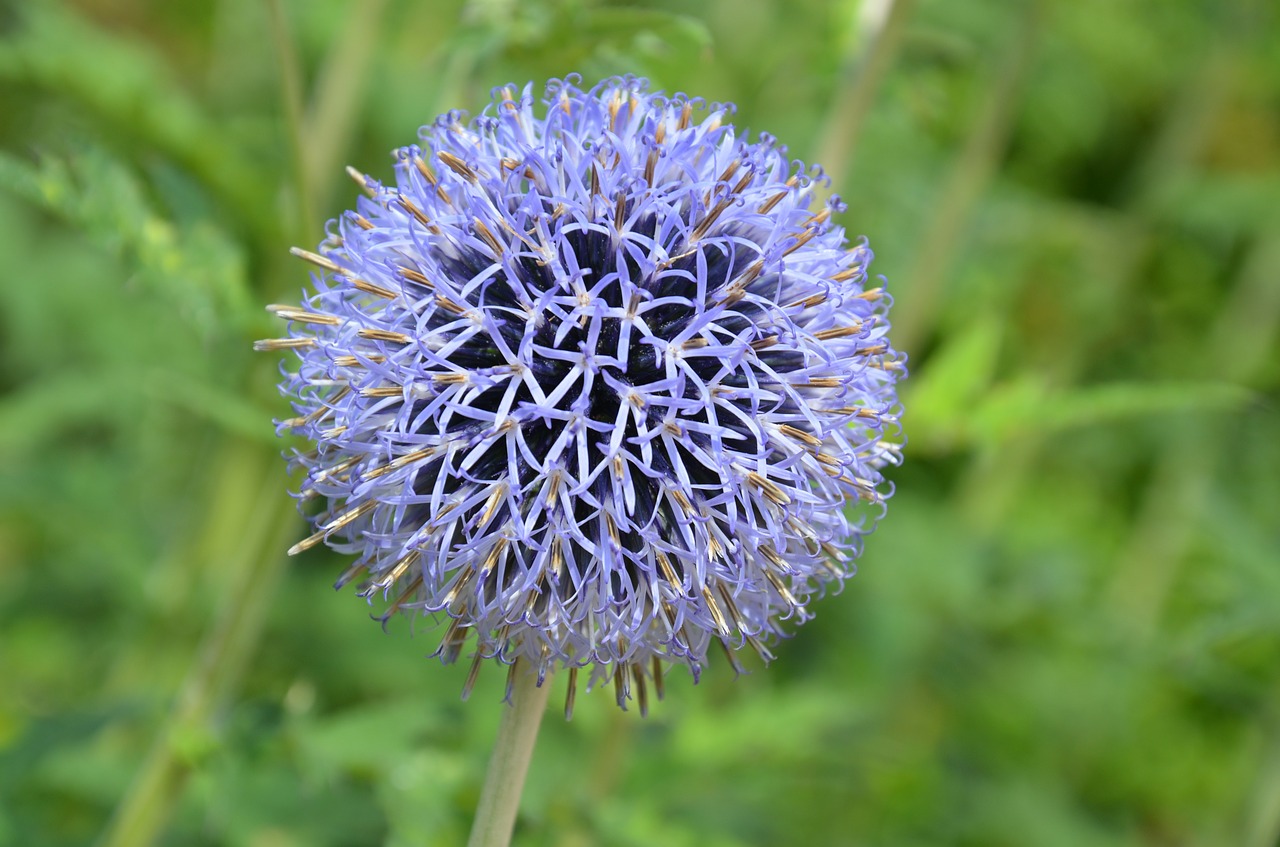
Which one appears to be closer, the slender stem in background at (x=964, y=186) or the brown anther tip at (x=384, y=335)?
the brown anther tip at (x=384, y=335)

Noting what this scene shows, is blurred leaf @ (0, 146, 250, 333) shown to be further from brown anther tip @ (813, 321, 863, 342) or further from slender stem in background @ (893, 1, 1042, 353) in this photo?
slender stem in background @ (893, 1, 1042, 353)

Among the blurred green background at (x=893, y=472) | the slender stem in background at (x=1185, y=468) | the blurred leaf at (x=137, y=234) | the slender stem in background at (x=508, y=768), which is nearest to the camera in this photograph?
the slender stem in background at (x=508, y=768)

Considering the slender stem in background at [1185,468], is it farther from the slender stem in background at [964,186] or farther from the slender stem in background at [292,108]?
the slender stem in background at [292,108]

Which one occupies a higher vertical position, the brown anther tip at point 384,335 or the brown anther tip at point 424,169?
the brown anther tip at point 424,169

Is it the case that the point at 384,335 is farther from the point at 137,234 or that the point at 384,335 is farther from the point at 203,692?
the point at 203,692

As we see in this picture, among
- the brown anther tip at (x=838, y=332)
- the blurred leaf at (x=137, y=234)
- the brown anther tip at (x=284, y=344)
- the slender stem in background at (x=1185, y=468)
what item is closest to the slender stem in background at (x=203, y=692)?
the blurred leaf at (x=137, y=234)

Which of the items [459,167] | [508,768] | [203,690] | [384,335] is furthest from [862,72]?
[203,690]
